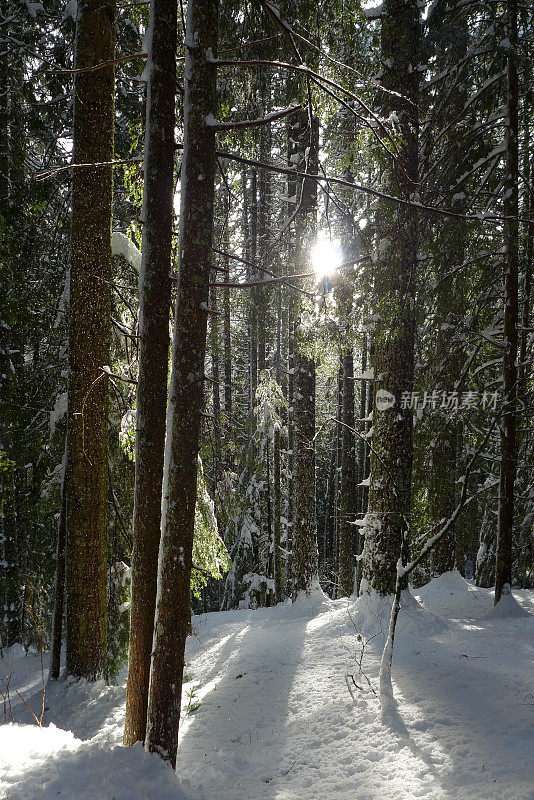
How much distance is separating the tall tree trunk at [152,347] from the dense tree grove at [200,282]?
0.02 meters

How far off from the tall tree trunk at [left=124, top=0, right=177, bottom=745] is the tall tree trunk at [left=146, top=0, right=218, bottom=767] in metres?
0.37

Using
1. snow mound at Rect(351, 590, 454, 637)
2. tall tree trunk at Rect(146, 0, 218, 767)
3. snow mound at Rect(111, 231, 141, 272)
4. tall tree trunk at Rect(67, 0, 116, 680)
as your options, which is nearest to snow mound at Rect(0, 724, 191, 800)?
tall tree trunk at Rect(146, 0, 218, 767)

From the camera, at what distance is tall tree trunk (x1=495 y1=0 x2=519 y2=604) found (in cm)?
701

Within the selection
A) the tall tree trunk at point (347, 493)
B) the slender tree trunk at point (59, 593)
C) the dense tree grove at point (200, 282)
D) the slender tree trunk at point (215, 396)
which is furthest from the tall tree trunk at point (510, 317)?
the slender tree trunk at point (59, 593)

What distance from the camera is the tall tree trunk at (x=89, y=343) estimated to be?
16.3 ft

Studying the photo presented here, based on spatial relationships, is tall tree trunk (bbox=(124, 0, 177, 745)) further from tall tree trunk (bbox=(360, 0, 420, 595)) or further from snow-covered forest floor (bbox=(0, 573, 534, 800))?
tall tree trunk (bbox=(360, 0, 420, 595))

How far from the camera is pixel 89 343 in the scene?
16.8 feet

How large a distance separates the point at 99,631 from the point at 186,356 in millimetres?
3505

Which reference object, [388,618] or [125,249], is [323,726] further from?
[125,249]

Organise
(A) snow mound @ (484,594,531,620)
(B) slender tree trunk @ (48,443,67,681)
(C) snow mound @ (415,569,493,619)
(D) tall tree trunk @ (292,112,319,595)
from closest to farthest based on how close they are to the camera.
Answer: (B) slender tree trunk @ (48,443,67,681) < (A) snow mound @ (484,594,531,620) < (C) snow mound @ (415,569,493,619) < (D) tall tree trunk @ (292,112,319,595)

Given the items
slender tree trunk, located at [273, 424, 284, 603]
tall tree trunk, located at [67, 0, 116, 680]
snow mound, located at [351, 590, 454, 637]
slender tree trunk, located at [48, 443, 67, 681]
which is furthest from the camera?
slender tree trunk, located at [273, 424, 284, 603]

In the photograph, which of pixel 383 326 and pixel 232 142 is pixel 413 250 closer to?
pixel 383 326

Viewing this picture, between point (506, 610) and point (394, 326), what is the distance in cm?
474

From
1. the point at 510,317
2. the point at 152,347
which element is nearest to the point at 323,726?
the point at 152,347
